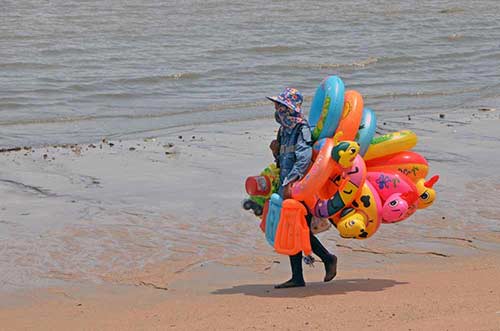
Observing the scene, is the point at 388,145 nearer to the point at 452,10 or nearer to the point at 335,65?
the point at 335,65

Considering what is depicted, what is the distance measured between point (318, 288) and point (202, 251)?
1.59m

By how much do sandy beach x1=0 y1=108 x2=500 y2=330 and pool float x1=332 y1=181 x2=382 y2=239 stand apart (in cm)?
44

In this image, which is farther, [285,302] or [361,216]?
[361,216]

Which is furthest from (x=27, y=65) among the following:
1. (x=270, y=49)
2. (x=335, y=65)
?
(x=335, y=65)

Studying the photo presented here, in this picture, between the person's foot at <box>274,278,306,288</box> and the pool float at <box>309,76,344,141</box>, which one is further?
the person's foot at <box>274,278,306,288</box>

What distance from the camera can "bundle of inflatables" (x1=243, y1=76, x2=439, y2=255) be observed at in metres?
7.73

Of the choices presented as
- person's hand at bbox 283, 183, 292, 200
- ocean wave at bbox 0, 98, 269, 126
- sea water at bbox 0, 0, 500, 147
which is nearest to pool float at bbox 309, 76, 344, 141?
person's hand at bbox 283, 183, 292, 200

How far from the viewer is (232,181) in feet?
38.8

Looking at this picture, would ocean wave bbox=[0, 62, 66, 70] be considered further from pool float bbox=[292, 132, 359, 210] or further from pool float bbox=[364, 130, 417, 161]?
pool float bbox=[292, 132, 359, 210]

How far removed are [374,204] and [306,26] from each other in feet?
73.1

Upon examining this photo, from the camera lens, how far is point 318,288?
8.16 m

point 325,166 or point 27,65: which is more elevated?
point 27,65

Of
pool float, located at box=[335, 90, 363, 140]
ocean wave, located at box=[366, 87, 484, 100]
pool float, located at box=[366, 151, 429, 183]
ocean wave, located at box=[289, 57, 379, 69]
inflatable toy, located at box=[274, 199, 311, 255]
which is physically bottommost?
inflatable toy, located at box=[274, 199, 311, 255]

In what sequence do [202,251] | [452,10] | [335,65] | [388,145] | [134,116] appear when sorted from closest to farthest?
[388,145], [202,251], [134,116], [335,65], [452,10]
